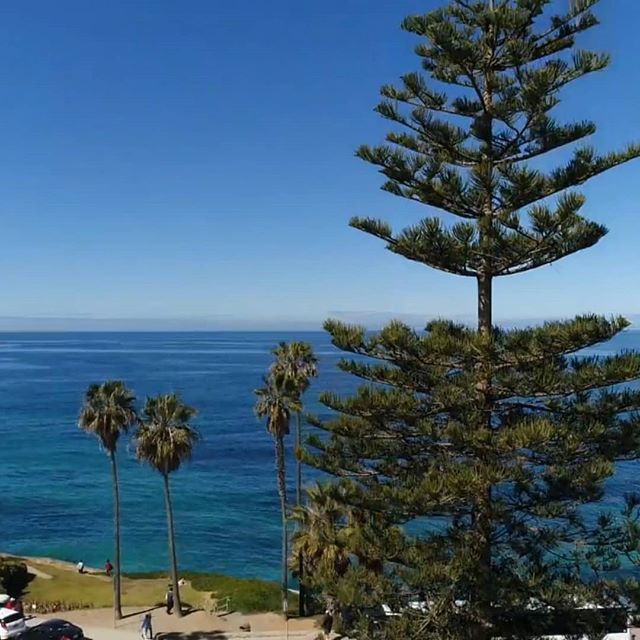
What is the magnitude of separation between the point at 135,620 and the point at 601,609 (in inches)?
594

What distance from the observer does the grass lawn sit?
2241 cm

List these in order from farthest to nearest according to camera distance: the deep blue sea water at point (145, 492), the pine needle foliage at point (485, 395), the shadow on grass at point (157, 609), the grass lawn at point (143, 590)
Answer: the deep blue sea water at point (145, 492), the grass lawn at point (143, 590), the shadow on grass at point (157, 609), the pine needle foliage at point (485, 395)

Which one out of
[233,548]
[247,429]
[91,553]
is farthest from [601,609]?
[247,429]

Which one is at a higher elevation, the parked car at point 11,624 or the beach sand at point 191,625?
the parked car at point 11,624

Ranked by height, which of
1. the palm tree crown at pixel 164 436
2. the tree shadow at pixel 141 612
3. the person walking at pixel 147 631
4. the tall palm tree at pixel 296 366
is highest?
the tall palm tree at pixel 296 366

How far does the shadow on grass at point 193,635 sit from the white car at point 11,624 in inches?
137

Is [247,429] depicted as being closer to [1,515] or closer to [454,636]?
[1,515]

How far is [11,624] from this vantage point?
685 inches

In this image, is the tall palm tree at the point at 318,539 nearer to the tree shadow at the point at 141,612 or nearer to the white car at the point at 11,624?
the tree shadow at the point at 141,612

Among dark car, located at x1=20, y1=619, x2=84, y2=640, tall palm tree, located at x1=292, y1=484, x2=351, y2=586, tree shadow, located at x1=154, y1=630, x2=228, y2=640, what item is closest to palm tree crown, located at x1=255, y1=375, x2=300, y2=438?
tall palm tree, located at x1=292, y1=484, x2=351, y2=586

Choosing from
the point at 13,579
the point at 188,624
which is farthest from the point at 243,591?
the point at 13,579

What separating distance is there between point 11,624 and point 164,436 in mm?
6054

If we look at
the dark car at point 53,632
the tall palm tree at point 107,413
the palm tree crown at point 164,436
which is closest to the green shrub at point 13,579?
the tall palm tree at point 107,413

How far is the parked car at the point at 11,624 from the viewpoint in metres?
A: 17.1
